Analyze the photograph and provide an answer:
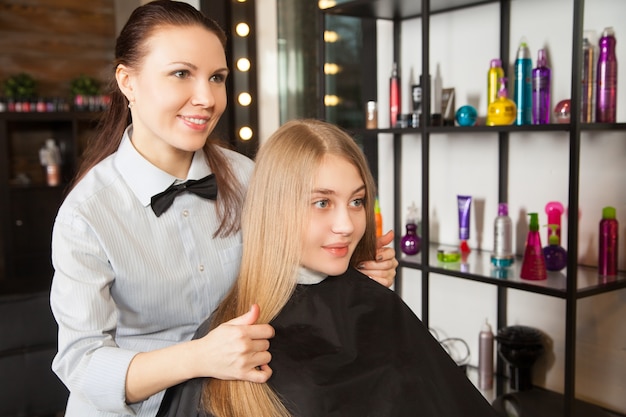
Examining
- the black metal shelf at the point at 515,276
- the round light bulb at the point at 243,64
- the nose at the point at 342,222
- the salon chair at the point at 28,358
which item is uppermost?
the round light bulb at the point at 243,64

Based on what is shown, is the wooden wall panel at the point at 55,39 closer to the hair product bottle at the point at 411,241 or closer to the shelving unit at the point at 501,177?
the shelving unit at the point at 501,177

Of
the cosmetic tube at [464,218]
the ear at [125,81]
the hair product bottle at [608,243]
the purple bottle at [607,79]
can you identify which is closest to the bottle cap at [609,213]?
the hair product bottle at [608,243]

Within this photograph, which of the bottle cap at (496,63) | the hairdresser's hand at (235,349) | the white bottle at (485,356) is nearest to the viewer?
the hairdresser's hand at (235,349)

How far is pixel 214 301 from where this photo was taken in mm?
1615

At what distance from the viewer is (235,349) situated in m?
1.21

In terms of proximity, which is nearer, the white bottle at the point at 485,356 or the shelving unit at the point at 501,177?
the shelving unit at the point at 501,177

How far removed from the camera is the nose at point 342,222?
142 cm

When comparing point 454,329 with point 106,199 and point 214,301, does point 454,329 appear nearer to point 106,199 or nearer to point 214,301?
point 214,301

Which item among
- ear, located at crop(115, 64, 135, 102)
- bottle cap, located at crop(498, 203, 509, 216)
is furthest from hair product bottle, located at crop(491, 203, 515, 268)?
ear, located at crop(115, 64, 135, 102)

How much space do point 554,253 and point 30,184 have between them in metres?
3.79

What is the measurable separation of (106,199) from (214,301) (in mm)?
349

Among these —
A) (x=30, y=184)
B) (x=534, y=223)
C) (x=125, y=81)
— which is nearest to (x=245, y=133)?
(x=534, y=223)

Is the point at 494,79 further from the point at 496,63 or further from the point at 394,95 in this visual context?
the point at 394,95

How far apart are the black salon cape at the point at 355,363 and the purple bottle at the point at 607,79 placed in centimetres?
112
